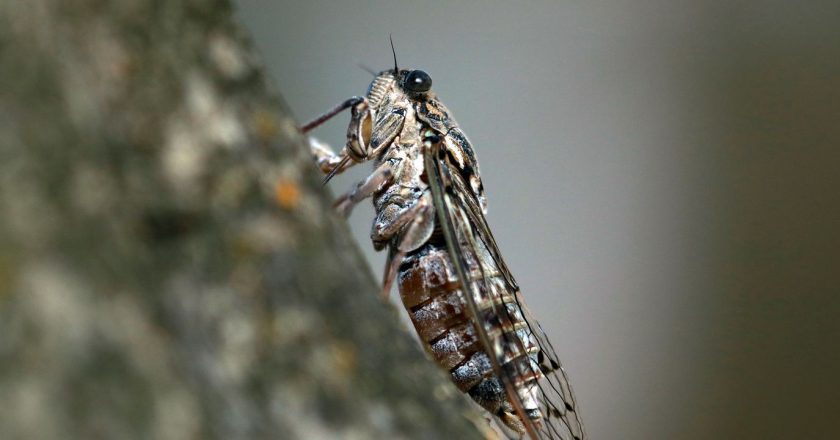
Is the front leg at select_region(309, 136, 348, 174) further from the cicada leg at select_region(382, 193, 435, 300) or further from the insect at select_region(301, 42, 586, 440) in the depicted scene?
the cicada leg at select_region(382, 193, 435, 300)

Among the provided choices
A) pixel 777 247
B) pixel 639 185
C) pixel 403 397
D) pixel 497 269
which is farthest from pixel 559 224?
pixel 403 397

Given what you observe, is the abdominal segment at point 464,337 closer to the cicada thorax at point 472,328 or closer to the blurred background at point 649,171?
the cicada thorax at point 472,328

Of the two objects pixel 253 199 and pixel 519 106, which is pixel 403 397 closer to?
pixel 253 199

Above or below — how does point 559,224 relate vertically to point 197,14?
above

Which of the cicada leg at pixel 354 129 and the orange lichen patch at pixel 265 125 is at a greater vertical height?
the cicada leg at pixel 354 129

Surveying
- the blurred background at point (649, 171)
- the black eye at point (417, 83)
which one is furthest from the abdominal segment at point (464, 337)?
the blurred background at point (649, 171)

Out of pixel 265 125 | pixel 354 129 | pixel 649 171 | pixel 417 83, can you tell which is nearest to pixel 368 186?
pixel 354 129

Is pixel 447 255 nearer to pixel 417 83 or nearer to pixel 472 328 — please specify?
pixel 472 328
